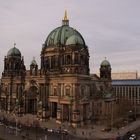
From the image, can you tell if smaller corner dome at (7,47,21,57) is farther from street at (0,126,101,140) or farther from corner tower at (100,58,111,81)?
street at (0,126,101,140)

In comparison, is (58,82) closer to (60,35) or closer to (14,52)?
(60,35)

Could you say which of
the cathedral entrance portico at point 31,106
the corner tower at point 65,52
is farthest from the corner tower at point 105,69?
the cathedral entrance portico at point 31,106

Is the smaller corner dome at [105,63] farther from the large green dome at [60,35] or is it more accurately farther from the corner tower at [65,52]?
the large green dome at [60,35]

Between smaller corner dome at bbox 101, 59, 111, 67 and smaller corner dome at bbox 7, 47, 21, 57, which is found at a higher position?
smaller corner dome at bbox 7, 47, 21, 57

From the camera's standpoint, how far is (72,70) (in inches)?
3861

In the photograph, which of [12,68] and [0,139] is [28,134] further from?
[12,68]

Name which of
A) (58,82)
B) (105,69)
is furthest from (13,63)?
(105,69)

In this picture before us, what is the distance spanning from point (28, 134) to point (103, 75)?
52053 mm

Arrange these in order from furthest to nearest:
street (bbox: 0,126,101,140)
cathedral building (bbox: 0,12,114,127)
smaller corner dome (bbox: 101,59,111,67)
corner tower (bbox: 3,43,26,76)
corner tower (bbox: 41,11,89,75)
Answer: smaller corner dome (bbox: 101,59,111,67) → corner tower (bbox: 3,43,26,76) → corner tower (bbox: 41,11,89,75) → cathedral building (bbox: 0,12,114,127) → street (bbox: 0,126,101,140)

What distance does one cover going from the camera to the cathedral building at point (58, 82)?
97.8 meters

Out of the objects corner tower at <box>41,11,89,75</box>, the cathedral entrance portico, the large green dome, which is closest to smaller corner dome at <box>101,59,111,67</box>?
corner tower at <box>41,11,89,75</box>

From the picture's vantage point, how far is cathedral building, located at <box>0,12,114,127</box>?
97812 millimetres

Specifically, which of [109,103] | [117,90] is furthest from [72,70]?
[117,90]

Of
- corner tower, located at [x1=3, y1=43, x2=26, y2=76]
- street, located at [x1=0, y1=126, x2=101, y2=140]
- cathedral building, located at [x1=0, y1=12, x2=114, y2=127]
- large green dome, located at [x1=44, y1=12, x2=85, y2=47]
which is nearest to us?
street, located at [x1=0, y1=126, x2=101, y2=140]
